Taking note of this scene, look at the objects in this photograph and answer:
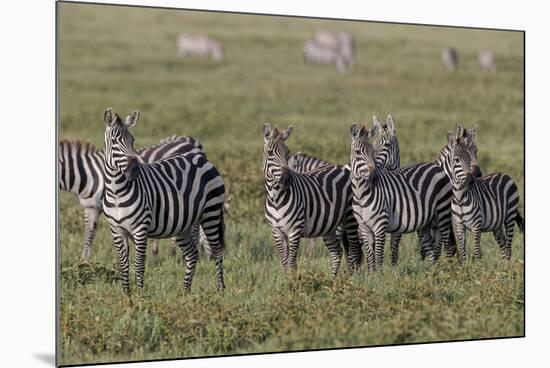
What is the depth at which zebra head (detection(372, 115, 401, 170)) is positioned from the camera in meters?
11.9

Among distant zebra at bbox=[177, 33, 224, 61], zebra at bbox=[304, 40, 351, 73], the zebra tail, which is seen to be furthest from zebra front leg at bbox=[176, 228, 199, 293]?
distant zebra at bbox=[177, 33, 224, 61]

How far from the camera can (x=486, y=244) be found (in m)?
12.9

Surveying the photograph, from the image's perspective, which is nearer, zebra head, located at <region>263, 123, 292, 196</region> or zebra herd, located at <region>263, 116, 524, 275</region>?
zebra head, located at <region>263, 123, 292, 196</region>

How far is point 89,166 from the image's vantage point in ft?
44.7

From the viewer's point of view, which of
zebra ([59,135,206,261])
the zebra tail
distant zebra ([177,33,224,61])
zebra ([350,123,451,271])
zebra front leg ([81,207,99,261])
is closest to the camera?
zebra ([350,123,451,271])

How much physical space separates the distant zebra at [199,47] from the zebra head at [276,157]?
12.6m

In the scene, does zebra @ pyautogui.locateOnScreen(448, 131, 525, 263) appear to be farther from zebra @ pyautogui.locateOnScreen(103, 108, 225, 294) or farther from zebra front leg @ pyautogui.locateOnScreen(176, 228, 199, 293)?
zebra front leg @ pyautogui.locateOnScreen(176, 228, 199, 293)

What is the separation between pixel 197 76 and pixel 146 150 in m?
10.3

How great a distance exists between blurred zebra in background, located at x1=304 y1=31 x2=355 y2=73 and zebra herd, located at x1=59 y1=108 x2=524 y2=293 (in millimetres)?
8079

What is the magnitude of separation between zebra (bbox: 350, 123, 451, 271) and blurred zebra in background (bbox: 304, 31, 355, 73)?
8643 mm

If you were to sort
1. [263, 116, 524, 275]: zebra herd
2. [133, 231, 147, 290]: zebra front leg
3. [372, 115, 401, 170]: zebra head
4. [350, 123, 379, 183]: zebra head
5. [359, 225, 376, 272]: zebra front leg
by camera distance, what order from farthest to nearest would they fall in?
[372, 115, 401, 170]: zebra head
[359, 225, 376, 272]: zebra front leg
[350, 123, 379, 183]: zebra head
[263, 116, 524, 275]: zebra herd
[133, 231, 147, 290]: zebra front leg

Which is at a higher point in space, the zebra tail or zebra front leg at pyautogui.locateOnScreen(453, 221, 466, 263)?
the zebra tail

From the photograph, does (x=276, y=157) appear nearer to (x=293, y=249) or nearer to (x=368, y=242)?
(x=293, y=249)

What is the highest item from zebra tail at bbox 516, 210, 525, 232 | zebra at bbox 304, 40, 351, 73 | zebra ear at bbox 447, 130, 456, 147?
zebra at bbox 304, 40, 351, 73
